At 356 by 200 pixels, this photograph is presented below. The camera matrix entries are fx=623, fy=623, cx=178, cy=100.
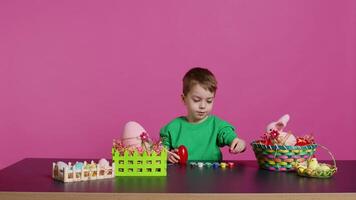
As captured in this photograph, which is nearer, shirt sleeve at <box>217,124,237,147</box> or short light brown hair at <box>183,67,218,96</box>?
short light brown hair at <box>183,67,218,96</box>

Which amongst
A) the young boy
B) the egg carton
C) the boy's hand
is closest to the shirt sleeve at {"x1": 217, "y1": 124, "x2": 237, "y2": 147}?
the young boy

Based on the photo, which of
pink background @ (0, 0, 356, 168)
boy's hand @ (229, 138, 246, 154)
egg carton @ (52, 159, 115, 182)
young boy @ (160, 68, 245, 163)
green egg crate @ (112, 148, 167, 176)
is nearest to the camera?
egg carton @ (52, 159, 115, 182)

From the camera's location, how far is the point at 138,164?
1861mm

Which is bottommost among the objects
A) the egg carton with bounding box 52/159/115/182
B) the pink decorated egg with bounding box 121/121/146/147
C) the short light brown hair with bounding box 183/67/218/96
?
the egg carton with bounding box 52/159/115/182

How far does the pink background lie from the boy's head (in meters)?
0.95

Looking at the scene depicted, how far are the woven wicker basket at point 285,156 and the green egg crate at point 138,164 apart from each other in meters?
0.37

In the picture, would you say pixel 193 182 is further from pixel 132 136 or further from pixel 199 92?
pixel 199 92

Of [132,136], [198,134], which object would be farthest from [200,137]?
[132,136]

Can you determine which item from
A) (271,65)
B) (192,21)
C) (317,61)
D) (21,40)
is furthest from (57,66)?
(317,61)

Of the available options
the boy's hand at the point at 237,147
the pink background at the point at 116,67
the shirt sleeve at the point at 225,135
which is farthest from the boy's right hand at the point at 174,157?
the pink background at the point at 116,67

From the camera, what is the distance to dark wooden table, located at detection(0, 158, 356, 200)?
1522 mm

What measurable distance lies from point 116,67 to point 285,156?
169 cm

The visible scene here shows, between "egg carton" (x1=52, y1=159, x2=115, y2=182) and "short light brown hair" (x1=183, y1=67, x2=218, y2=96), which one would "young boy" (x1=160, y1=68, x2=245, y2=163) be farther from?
"egg carton" (x1=52, y1=159, x2=115, y2=182)

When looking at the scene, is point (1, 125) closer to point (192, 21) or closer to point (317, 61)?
point (192, 21)
